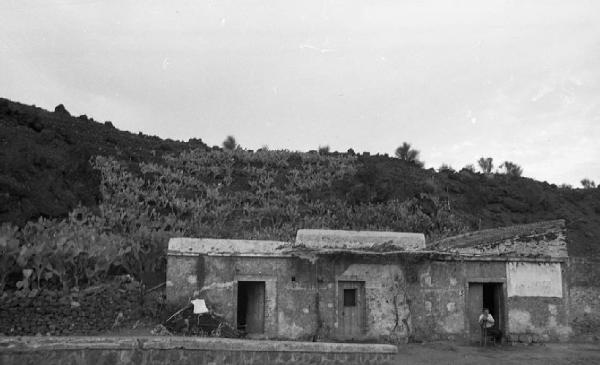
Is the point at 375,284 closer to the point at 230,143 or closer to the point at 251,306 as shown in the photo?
the point at 251,306

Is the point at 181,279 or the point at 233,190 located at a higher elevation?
the point at 233,190

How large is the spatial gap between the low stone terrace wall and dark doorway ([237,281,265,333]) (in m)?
3.03

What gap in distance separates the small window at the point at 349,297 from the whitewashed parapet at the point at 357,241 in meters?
1.15

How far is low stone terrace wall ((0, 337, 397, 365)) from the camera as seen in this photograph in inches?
391

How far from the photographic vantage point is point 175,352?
1069cm

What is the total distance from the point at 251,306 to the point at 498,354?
6.31 metres

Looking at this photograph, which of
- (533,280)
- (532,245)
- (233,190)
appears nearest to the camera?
(533,280)

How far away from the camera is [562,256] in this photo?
52.8 feet

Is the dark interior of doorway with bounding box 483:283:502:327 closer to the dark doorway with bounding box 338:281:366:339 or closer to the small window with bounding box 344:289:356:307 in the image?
the dark doorway with bounding box 338:281:366:339

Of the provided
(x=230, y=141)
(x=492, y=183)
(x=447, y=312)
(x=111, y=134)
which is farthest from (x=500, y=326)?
(x=230, y=141)

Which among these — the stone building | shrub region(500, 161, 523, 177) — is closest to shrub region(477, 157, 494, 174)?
shrub region(500, 161, 523, 177)

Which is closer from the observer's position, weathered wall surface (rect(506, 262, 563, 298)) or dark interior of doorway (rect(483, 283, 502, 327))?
weathered wall surface (rect(506, 262, 563, 298))

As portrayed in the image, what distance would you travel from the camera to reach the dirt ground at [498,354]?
1318 centimetres

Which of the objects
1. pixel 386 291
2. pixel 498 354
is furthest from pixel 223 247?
pixel 498 354
